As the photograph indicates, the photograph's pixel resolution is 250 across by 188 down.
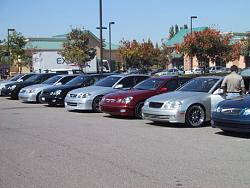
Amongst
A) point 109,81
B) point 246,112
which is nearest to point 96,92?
point 109,81

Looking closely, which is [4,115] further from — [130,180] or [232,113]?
[130,180]

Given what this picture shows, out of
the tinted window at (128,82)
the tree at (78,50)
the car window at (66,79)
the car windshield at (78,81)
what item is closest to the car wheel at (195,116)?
the tinted window at (128,82)

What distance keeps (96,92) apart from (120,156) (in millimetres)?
9021

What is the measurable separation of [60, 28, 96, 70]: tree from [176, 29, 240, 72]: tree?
12.5m

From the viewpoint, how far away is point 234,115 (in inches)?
417

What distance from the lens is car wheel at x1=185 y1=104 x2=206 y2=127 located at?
12.9m

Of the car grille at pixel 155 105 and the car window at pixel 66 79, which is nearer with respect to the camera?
the car grille at pixel 155 105

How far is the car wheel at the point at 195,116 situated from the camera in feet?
42.3

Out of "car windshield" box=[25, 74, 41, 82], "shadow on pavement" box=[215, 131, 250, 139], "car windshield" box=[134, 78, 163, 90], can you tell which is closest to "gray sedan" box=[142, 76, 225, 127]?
"shadow on pavement" box=[215, 131, 250, 139]

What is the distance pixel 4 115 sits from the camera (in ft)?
55.0

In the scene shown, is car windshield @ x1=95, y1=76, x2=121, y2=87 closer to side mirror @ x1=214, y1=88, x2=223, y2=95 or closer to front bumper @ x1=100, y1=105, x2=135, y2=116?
front bumper @ x1=100, y1=105, x2=135, y2=116

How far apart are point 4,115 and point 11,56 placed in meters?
42.7

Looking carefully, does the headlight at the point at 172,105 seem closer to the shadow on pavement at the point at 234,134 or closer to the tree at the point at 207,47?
the shadow on pavement at the point at 234,134

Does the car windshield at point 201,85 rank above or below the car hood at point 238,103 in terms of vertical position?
above
